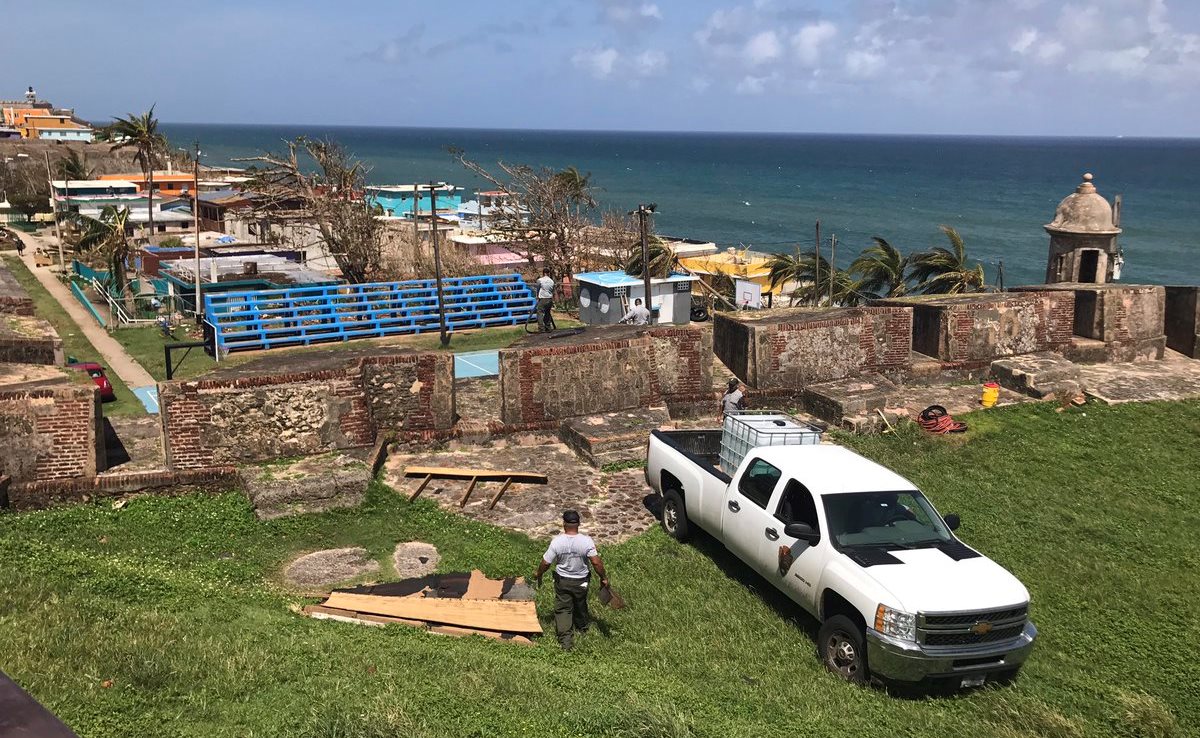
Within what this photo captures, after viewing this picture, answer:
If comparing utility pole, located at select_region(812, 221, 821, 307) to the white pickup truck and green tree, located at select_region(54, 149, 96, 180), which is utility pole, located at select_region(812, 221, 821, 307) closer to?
the white pickup truck

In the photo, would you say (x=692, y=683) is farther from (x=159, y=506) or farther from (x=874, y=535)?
(x=159, y=506)

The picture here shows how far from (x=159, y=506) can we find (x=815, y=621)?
8601mm

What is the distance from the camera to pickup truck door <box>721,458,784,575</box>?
1006cm

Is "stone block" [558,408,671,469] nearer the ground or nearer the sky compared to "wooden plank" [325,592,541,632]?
nearer the sky

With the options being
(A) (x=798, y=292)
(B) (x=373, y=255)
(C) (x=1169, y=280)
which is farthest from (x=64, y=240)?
(C) (x=1169, y=280)

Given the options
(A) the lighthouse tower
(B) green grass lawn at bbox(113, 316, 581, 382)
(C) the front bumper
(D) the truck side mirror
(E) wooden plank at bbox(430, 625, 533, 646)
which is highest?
(A) the lighthouse tower

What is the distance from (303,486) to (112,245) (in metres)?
30.2

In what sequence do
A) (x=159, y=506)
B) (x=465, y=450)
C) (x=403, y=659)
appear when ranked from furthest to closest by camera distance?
(x=465, y=450) < (x=159, y=506) < (x=403, y=659)

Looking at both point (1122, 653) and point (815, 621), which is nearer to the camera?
point (1122, 653)

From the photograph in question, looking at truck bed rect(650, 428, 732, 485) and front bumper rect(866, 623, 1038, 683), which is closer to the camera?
front bumper rect(866, 623, 1038, 683)

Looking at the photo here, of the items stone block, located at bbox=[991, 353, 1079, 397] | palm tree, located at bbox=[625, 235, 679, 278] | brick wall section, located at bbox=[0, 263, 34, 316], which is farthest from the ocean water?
stone block, located at bbox=[991, 353, 1079, 397]

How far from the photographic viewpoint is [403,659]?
26.9ft

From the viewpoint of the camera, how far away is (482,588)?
10.4m

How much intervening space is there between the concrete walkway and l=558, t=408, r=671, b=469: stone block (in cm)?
Result: 1318
